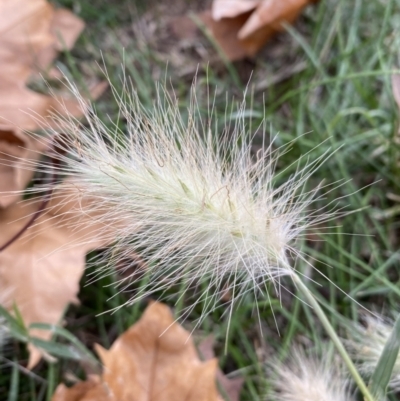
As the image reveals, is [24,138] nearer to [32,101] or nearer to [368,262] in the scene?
[32,101]

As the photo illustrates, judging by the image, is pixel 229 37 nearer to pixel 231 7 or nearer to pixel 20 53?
pixel 231 7

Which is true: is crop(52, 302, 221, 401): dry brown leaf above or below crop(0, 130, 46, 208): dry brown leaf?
below

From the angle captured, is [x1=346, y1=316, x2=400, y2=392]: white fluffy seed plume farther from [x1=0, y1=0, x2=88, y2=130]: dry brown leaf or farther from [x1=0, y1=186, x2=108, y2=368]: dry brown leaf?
[x1=0, y1=0, x2=88, y2=130]: dry brown leaf

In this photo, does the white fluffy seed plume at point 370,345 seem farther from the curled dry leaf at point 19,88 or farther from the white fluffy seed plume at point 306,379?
the curled dry leaf at point 19,88

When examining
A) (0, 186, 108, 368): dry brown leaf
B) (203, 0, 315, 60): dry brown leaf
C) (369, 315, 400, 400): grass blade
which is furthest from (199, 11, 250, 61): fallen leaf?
(369, 315, 400, 400): grass blade

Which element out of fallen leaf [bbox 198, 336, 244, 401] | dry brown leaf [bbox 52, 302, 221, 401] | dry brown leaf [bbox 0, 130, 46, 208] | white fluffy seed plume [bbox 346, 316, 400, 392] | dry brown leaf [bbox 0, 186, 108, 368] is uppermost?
dry brown leaf [bbox 0, 130, 46, 208]

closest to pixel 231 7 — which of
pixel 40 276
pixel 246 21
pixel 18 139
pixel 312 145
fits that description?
pixel 246 21
